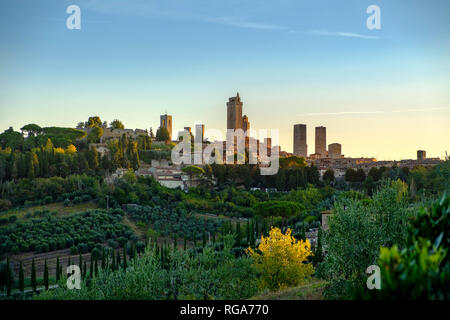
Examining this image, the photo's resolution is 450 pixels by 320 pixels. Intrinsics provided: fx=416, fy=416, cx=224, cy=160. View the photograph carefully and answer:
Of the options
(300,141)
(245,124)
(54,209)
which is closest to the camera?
(54,209)

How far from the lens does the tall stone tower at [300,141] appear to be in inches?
2800

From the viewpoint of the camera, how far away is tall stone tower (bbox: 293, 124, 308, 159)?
233 feet

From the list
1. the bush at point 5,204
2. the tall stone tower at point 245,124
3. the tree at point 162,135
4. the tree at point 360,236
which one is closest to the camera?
the tree at point 360,236

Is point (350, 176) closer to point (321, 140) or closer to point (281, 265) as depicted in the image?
point (281, 265)

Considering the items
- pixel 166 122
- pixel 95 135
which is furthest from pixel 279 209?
pixel 166 122

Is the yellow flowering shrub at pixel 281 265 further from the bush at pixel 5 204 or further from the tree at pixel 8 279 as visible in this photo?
the bush at pixel 5 204

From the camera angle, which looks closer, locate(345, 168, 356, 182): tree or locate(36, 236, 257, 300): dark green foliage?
locate(36, 236, 257, 300): dark green foliage

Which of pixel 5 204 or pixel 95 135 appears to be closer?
pixel 5 204

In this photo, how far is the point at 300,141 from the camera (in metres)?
72.5

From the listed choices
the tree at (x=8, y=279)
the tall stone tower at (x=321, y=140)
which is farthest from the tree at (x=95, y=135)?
the tall stone tower at (x=321, y=140)

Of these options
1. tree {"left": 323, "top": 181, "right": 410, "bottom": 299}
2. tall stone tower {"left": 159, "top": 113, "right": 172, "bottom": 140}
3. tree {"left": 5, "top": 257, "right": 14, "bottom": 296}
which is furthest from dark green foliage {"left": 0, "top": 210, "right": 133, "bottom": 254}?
tall stone tower {"left": 159, "top": 113, "right": 172, "bottom": 140}

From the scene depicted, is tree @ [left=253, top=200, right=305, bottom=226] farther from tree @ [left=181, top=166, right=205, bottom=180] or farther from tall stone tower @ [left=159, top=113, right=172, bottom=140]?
tall stone tower @ [left=159, top=113, right=172, bottom=140]

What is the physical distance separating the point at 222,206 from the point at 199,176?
8.82m
